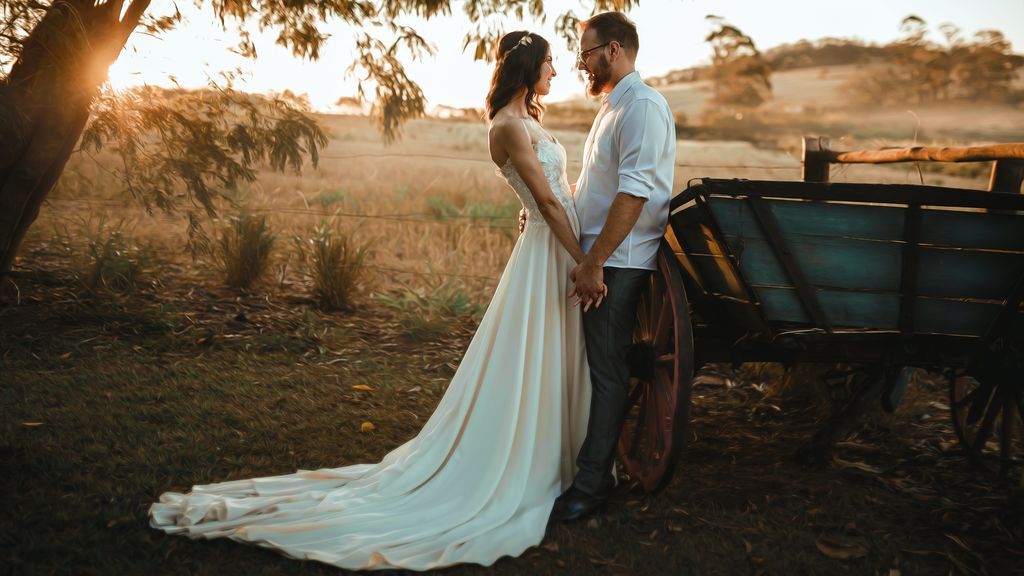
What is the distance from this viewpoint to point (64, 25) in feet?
16.4

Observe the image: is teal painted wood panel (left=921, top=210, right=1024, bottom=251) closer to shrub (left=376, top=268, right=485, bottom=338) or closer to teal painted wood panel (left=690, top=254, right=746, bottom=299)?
teal painted wood panel (left=690, top=254, right=746, bottom=299)

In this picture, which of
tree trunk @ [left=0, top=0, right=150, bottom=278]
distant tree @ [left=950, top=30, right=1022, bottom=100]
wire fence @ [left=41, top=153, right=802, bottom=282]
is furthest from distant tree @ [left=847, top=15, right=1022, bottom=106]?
tree trunk @ [left=0, top=0, right=150, bottom=278]

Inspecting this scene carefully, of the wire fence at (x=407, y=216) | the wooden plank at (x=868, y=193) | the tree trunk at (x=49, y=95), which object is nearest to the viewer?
the wooden plank at (x=868, y=193)

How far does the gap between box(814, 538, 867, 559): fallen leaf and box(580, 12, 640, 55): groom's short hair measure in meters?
1.99

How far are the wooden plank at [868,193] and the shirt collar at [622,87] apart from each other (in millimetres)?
525

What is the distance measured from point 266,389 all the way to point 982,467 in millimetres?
3875

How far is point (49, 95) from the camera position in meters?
5.29

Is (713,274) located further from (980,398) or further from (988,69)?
(988,69)

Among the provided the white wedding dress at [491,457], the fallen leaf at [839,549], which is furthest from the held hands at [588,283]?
the fallen leaf at [839,549]

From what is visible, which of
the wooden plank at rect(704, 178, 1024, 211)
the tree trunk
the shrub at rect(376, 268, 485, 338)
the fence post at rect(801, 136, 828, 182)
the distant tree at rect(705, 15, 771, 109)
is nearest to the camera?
the wooden plank at rect(704, 178, 1024, 211)

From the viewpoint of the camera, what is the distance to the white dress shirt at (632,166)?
3.03 meters

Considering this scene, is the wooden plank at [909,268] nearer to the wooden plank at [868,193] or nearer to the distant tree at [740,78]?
the wooden plank at [868,193]

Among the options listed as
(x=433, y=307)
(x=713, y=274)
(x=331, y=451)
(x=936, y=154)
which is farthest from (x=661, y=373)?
(x=433, y=307)

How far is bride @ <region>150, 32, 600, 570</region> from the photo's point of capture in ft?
10.2
